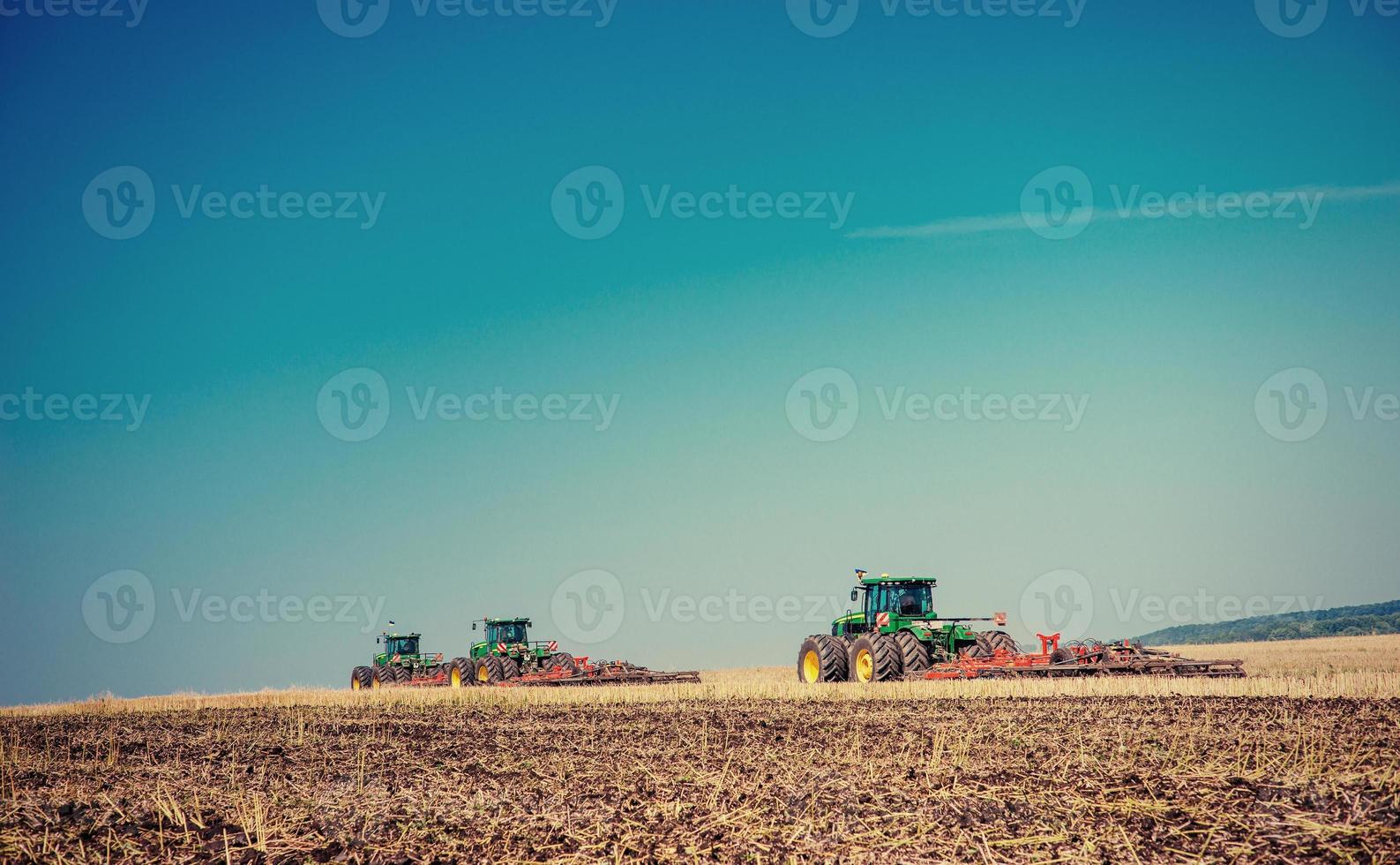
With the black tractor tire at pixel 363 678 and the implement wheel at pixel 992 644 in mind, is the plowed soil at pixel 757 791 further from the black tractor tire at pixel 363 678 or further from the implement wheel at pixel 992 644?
the black tractor tire at pixel 363 678

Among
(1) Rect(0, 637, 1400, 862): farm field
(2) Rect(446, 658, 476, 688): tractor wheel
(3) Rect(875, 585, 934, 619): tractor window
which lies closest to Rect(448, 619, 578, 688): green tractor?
(2) Rect(446, 658, 476, 688): tractor wheel

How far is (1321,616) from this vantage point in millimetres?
84688

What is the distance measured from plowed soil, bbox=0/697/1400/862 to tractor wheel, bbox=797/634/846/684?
962 cm

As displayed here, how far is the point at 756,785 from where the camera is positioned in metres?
7.98

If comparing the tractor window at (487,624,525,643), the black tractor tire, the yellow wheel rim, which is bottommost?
the black tractor tire

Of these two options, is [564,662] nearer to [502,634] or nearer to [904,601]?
[502,634]

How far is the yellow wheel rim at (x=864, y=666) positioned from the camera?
21.7m

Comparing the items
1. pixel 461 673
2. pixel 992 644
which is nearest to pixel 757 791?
pixel 992 644

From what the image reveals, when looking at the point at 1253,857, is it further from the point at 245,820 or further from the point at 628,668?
the point at 628,668

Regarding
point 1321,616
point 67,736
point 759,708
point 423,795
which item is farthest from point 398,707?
point 1321,616

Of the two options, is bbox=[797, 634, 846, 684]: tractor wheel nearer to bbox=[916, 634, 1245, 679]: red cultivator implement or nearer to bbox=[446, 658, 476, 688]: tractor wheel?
bbox=[916, 634, 1245, 679]: red cultivator implement

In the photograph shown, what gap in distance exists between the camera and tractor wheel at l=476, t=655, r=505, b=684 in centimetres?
3111

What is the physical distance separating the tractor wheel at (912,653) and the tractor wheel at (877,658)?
12 centimetres

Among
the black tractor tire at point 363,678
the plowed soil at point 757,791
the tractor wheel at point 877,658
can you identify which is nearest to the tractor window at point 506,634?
the black tractor tire at point 363,678
